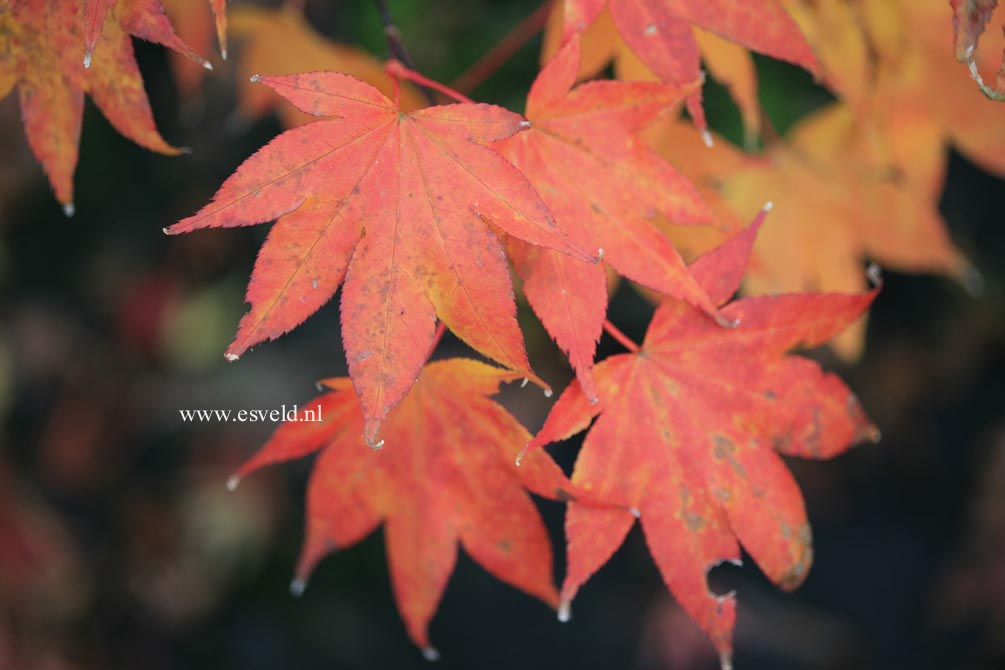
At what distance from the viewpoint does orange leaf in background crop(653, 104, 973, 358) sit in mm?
1044

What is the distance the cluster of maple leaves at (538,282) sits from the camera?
0.60 meters

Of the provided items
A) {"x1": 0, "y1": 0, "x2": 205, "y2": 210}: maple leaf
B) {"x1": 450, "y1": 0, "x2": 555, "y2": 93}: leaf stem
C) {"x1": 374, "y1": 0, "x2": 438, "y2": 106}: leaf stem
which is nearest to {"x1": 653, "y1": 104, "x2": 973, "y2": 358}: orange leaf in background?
{"x1": 450, "y1": 0, "x2": 555, "y2": 93}: leaf stem

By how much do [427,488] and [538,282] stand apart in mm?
310

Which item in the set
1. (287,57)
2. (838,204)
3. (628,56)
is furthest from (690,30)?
(287,57)

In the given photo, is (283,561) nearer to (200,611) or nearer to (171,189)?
(200,611)

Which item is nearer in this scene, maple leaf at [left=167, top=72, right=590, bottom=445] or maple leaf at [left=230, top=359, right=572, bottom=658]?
maple leaf at [left=167, top=72, right=590, bottom=445]

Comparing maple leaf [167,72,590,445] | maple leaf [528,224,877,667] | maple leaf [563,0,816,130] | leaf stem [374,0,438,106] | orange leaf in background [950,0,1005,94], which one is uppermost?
orange leaf in background [950,0,1005,94]

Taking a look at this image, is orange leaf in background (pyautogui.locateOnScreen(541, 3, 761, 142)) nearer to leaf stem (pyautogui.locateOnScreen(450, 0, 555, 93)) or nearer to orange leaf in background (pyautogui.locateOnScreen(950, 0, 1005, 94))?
leaf stem (pyautogui.locateOnScreen(450, 0, 555, 93))

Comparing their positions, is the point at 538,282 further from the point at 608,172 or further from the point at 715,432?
the point at 715,432

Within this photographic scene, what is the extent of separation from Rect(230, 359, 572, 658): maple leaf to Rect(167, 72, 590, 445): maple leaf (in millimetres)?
126

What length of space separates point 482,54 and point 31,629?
1653 mm

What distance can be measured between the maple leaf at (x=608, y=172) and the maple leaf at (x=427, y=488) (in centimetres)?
18

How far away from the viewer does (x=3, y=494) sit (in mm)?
1823

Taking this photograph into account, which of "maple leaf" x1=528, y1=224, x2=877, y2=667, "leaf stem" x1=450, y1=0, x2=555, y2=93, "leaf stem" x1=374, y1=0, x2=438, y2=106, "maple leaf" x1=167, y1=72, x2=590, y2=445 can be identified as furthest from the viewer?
"leaf stem" x1=450, y1=0, x2=555, y2=93
